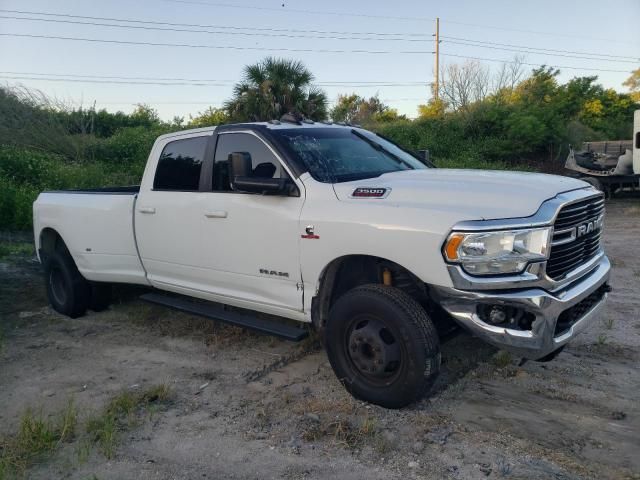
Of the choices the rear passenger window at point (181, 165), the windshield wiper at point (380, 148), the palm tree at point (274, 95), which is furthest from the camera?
the palm tree at point (274, 95)

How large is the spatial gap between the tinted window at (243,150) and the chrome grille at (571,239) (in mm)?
1975

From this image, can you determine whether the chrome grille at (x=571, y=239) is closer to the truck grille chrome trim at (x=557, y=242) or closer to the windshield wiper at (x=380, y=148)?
the truck grille chrome trim at (x=557, y=242)

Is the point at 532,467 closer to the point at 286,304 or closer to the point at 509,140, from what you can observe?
the point at 286,304

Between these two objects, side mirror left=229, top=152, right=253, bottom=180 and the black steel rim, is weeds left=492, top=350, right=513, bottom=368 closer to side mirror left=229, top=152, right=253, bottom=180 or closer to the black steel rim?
the black steel rim

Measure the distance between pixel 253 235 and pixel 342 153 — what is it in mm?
981

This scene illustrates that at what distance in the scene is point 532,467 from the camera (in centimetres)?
311

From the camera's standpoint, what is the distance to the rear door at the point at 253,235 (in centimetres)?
425

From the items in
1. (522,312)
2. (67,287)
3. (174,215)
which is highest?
(174,215)

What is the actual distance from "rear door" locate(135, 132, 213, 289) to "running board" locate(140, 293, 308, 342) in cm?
17

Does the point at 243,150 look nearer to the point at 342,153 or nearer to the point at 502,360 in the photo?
the point at 342,153

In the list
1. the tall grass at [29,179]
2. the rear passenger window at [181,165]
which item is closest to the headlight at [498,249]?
the rear passenger window at [181,165]

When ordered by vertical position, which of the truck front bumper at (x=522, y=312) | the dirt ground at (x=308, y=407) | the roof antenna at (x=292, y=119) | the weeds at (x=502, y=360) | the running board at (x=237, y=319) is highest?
the roof antenna at (x=292, y=119)

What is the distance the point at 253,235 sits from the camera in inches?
175

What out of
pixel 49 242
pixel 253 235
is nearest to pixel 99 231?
pixel 49 242
